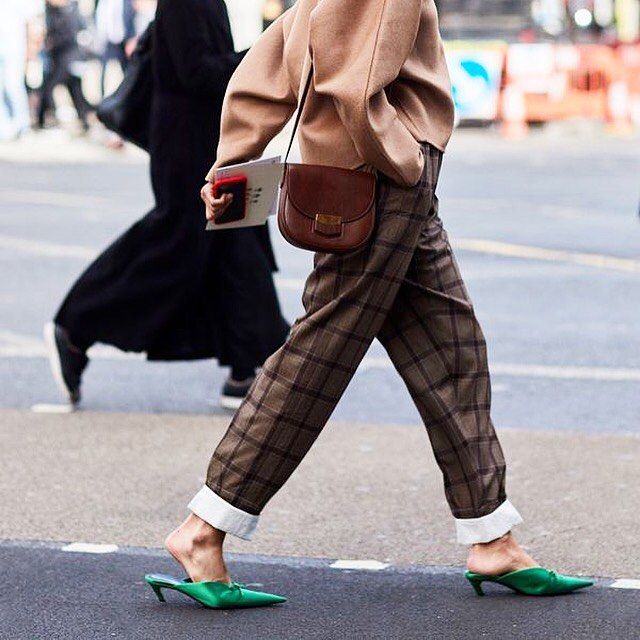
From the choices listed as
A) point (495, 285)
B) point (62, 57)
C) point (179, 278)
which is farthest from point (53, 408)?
point (62, 57)

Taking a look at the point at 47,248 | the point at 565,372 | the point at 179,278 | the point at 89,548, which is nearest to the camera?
the point at 89,548

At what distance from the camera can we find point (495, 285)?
392 inches

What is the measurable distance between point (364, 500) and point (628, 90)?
1898 centimetres

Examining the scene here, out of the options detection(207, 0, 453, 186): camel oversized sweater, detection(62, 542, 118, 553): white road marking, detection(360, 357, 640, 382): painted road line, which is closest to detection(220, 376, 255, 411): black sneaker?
detection(360, 357, 640, 382): painted road line

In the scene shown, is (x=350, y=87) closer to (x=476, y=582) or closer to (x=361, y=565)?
(x=476, y=582)

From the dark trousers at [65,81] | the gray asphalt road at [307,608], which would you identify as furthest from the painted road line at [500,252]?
the dark trousers at [65,81]

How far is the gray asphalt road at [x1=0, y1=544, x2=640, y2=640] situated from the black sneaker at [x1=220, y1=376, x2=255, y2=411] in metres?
1.95

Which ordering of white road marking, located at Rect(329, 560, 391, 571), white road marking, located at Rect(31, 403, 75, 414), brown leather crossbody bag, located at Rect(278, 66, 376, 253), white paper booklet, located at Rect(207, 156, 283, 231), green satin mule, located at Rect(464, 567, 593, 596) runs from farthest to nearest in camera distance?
white road marking, located at Rect(31, 403, 75, 414)
white road marking, located at Rect(329, 560, 391, 571)
green satin mule, located at Rect(464, 567, 593, 596)
white paper booklet, located at Rect(207, 156, 283, 231)
brown leather crossbody bag, located at Rect(278, 66, 376, 253)

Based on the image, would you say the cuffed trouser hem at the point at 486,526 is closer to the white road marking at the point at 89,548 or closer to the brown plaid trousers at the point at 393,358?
the brown plaid trousers at the point at 393,358

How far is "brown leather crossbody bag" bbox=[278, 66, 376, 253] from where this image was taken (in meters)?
4.04

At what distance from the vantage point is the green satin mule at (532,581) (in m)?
4.30

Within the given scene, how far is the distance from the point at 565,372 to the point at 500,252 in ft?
13.0

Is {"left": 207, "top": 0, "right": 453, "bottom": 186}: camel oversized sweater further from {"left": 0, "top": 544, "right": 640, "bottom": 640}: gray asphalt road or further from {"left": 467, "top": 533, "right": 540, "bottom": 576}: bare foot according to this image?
→ {"left": 0, "top": 544, "right": 640, "bottom": 640}: gray asphalt road

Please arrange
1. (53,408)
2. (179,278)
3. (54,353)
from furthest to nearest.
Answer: (53,408) < (54,353) < (179,278)
